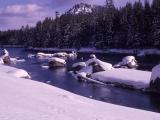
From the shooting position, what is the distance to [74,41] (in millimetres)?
126438

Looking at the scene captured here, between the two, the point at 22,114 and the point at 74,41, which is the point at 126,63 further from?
the point at 74,41

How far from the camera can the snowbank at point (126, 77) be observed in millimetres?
40088

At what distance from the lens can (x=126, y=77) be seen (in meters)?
43.5

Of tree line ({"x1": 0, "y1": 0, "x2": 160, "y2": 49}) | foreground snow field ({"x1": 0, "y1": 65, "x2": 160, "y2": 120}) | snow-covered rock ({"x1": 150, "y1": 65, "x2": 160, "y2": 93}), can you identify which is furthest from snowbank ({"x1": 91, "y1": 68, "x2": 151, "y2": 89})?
tree line ({"x1": 0, "y1": 0, "x2": 160, "y2": 49})

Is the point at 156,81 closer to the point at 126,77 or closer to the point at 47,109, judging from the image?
the point at 126,77

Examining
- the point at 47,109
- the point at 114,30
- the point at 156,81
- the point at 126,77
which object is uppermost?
the point at 114,30

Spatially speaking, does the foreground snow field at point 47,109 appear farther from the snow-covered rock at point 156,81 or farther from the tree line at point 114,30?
the tree line at point 114,30

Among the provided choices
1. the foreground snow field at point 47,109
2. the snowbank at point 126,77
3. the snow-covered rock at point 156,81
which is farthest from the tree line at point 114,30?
the foreground snow field at point 47,109

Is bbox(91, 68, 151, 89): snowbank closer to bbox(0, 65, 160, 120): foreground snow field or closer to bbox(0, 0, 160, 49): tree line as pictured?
bbox(0, 65, 160, 120): foreground snow field

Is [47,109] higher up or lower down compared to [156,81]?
higher up

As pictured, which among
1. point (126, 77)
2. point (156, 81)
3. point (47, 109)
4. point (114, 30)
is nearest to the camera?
point (47, 109)

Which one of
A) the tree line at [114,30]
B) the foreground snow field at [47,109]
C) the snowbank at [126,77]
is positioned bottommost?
the snowbank at [126,77]

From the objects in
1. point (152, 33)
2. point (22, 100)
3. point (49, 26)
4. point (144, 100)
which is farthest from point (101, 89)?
point (49, 26)

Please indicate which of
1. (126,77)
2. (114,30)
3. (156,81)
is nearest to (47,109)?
(156,81)
